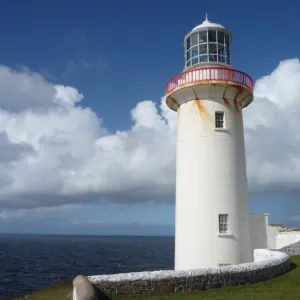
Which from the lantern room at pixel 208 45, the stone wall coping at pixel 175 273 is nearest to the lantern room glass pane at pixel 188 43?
the lantern room at pixel 208 45

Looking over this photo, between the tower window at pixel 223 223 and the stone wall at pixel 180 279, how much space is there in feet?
9.52

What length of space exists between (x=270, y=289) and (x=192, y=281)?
2.48 metres

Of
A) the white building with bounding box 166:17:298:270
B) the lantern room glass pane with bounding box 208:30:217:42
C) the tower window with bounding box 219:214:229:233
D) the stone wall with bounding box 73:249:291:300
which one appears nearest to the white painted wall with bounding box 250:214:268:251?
the white building with bounding box 166:17:298:270

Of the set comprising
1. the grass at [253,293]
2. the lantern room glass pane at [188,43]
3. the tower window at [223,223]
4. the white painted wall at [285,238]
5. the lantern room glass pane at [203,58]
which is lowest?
the grass at [253,293]

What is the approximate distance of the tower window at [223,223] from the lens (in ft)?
49.9

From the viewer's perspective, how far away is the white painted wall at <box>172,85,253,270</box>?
15.1 meters

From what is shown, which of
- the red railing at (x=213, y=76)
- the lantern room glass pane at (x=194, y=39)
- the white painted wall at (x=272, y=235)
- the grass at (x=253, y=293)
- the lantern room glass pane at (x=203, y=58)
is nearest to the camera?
the grass at (x=253, y=293)

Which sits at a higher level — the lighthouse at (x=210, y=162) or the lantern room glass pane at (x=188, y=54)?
the lantern room glass pane at (x=188, y=54)

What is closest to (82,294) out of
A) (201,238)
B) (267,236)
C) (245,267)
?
(245,267)

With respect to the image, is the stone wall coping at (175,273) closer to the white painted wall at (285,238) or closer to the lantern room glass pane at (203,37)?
the white painted wall at (285,238)

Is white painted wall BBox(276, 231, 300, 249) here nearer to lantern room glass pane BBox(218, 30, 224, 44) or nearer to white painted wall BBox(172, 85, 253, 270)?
white painted wall BBox(172, 85, 253, 270)

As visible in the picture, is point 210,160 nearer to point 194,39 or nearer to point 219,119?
point 219,119

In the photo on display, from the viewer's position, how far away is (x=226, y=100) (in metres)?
16.2

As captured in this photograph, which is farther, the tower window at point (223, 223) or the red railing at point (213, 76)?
the red railing at point (213, 76)
